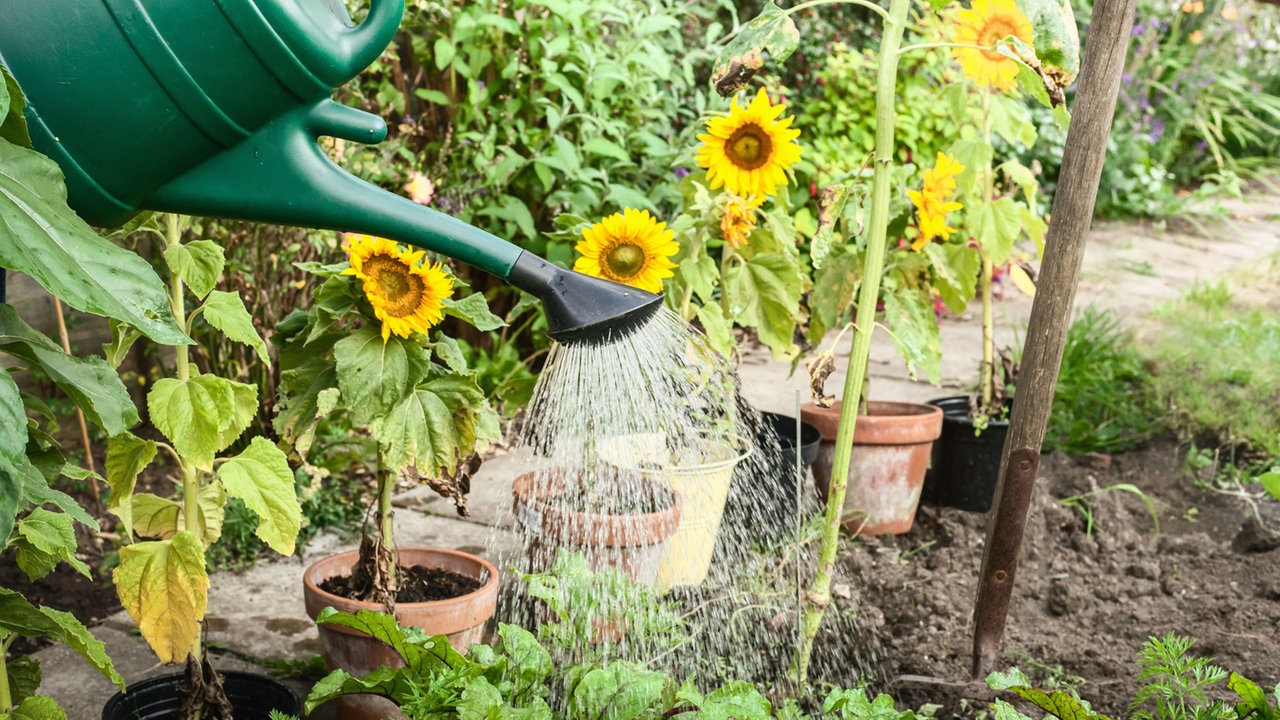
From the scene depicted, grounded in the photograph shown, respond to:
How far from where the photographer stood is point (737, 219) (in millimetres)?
2176

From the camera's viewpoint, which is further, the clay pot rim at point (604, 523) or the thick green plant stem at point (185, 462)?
the clay pot rim at point (604, 523)

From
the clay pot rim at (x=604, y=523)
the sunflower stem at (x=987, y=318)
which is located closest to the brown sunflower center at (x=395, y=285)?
the clay pot rim at (x=604, y=523)

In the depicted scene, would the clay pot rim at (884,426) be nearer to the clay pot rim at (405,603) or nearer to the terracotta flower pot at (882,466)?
the terracotta flower pot at (882,466)

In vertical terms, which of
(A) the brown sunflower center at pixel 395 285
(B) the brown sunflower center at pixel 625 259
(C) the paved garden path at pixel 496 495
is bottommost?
(C) the paved garden path at pixel 496 495

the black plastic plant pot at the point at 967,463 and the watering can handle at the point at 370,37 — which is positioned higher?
the watering can handle at the point at 370,37

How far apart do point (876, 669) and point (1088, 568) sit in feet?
2.58

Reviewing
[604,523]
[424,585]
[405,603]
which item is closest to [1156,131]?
[604,523]

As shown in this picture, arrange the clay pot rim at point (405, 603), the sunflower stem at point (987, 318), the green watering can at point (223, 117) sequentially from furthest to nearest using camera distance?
the sunflower stem at point (987, 318) → the clay pot rim at point (405, 603) → the green watering can at point (223, 117)

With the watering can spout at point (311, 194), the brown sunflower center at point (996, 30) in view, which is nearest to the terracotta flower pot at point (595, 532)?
the watering can spout at point (311, 194)

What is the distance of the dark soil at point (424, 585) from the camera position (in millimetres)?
1819

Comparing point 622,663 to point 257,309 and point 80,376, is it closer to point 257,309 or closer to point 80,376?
point 80,376

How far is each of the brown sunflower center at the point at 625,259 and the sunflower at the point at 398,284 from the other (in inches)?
15.3

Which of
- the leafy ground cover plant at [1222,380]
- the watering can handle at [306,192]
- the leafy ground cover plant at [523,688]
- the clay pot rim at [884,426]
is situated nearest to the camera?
the watering can handle at [306,192]

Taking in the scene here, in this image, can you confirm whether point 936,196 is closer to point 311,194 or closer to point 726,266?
point 726,266
